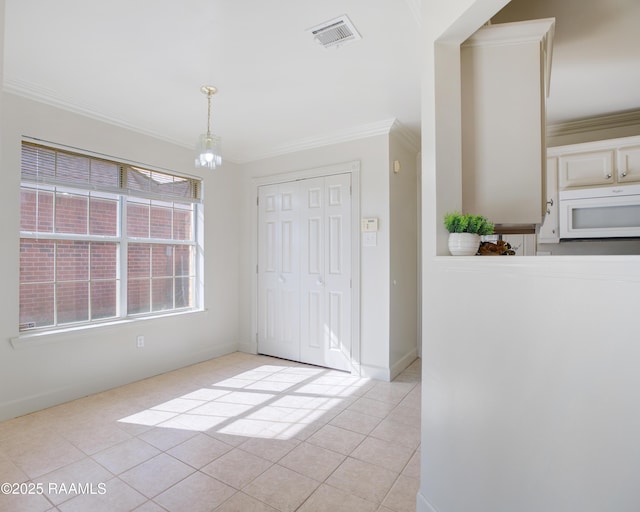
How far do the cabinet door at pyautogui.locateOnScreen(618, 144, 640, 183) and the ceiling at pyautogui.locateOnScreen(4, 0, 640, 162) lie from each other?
16.9 inches

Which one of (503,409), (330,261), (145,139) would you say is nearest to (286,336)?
(330,261)

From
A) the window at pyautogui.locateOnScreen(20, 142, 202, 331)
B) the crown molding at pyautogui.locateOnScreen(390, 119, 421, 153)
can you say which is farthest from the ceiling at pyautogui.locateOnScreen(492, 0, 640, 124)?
the window at pyautogui.locateOnScreen(20, 142, 202, 331)

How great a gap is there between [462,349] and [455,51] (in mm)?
1408

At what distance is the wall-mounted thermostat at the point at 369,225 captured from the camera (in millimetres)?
3498

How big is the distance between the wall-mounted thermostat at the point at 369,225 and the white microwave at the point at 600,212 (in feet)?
5.43

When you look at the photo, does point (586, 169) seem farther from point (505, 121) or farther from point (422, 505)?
point (422, 505)

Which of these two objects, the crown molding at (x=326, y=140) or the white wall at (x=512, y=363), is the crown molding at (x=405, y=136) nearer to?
the crown molding at (x=326, y=140)

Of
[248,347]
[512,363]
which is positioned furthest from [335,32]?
[248,347]

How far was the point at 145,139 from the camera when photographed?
3562 mm

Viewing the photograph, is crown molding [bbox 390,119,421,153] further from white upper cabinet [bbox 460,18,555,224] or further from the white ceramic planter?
the white ceramic planter

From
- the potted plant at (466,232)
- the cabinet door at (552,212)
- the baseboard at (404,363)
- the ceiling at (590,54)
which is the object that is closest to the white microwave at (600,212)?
the cabinet door at (552,212)

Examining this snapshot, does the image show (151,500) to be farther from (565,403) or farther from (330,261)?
(330,261)

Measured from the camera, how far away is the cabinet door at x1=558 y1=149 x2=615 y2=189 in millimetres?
2967

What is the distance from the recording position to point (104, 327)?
3.18m
